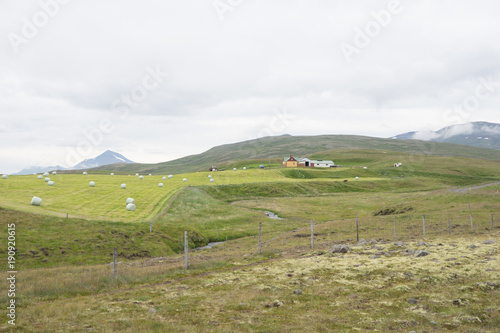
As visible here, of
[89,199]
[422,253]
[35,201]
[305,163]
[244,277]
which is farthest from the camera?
[305,163]

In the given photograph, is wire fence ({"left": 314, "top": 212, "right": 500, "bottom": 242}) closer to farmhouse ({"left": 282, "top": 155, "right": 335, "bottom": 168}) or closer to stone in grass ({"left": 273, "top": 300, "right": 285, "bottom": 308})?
stone in grass ({"left": 273, "top": 300, "right": 285, "bottom": 308})

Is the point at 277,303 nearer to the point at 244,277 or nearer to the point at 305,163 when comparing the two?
the point at 244,277

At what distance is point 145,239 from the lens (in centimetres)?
4325

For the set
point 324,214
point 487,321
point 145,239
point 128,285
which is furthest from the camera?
point 324,214

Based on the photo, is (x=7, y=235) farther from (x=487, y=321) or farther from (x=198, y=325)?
(x=487, y=321)

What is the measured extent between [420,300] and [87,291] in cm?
2023

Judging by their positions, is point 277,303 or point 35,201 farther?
point 35,201

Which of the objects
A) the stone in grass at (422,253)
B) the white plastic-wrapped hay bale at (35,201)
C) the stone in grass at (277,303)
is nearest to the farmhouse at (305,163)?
the white plastic-wrapped hay bale at (35,201)

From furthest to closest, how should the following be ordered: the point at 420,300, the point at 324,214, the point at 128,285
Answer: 1. the point at 324,214
2. the point at 128,285
3. the point at 420,300

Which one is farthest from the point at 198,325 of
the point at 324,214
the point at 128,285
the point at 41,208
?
the point at 324,214

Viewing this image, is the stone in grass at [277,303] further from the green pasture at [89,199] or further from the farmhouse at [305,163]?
the farmhouse at [305,163]

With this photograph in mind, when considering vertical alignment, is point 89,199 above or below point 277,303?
above

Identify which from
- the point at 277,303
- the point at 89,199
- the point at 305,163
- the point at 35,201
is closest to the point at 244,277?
the point at 277,303

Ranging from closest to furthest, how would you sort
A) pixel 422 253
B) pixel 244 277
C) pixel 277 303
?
pixel 277 303
pixel 244 277
pixel 422 253
